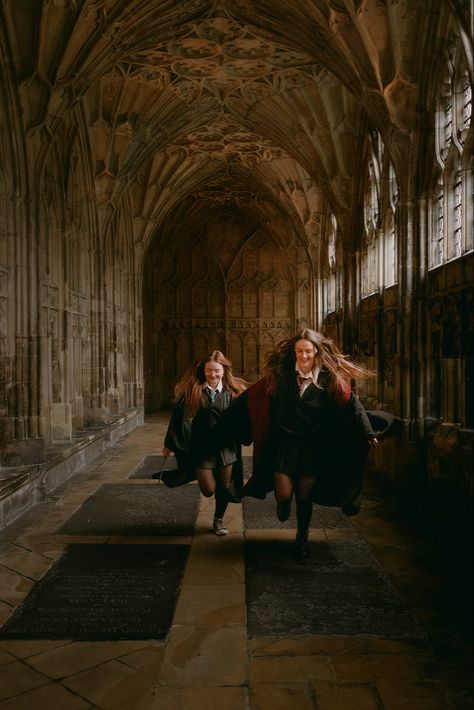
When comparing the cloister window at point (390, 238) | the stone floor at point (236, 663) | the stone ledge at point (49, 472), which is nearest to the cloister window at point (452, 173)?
the cloister window at point (390, 238)

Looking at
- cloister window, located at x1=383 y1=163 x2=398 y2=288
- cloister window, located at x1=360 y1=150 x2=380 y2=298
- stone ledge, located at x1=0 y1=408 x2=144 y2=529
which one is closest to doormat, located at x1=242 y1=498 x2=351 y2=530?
stone ledge, located at x1=0 y1=408 x2=144 y2=529

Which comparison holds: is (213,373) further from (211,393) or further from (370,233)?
(370,233)

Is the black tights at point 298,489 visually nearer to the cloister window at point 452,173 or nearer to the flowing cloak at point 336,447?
the flowing cloak at point 336,447

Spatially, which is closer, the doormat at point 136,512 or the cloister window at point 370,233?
the doormat at point 136,512

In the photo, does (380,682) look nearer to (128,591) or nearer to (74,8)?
(128,591)

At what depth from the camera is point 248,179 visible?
18.3 metres

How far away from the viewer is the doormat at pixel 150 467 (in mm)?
8523

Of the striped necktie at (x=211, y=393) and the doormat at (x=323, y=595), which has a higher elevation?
the striped necktie at (x=211, y=393)

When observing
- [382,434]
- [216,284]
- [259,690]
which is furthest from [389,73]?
[216,284]

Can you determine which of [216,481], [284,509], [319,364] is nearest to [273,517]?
[216,481]

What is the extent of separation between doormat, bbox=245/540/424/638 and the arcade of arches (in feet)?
4.99

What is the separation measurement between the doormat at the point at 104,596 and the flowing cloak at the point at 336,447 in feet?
3.03

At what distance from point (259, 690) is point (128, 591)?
143 cm

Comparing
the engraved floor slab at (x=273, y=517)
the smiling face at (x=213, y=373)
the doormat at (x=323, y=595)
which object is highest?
the smiling face at (x=213, y=373)
